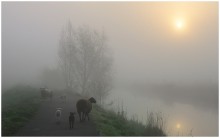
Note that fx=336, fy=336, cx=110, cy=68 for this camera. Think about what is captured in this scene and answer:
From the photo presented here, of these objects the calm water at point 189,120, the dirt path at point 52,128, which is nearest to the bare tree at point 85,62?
the calm water at point 189,120

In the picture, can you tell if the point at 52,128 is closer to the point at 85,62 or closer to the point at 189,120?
the point at 189,120

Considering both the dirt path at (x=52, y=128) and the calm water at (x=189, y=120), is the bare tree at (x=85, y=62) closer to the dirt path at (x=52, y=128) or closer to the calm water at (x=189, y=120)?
the calm water at (x=189, y=120)

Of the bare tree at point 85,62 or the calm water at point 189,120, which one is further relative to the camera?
the bare tree at point 85,62

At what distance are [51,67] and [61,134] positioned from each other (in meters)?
51.6

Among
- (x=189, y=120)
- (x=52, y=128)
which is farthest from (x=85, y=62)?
(x=52, y=128)

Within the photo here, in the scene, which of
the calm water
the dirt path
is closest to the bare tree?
the calm water

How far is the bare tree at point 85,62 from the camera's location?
162 feet

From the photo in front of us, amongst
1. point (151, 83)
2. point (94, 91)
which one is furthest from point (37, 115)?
point (151, 83)

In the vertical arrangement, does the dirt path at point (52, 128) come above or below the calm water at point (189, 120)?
above

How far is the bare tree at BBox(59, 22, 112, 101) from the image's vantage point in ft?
162

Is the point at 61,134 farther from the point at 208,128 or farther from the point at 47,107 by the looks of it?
the point at 208,128

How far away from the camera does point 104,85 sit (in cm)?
4700

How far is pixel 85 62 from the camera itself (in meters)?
50.6

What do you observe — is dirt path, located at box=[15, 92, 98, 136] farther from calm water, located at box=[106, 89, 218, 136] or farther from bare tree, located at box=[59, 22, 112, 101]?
bare tree, located at box=[59, 22, 112, 101]
